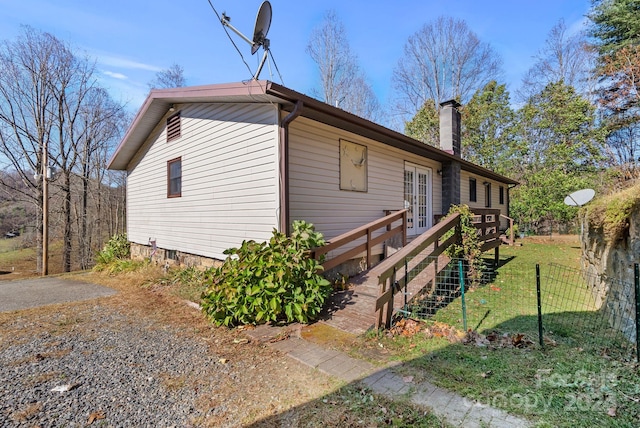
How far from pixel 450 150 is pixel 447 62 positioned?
12849 mm

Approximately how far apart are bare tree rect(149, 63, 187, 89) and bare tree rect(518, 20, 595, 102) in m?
22.4

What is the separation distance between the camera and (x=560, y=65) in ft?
64.6

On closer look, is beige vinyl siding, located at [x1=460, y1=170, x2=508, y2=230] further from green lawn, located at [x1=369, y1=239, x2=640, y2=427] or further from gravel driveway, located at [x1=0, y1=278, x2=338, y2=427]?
gravel driveway, located at [x1=0, y1=278, x2=338, y2=427]

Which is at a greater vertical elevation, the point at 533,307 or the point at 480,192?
the point at 480,192

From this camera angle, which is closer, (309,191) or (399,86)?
(309,191)

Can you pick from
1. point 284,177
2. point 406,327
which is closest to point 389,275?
point 406,327

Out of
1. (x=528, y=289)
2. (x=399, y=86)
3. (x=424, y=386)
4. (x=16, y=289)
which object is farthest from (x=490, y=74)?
(x=16, y=289)

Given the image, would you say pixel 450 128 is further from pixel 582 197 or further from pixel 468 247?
pixel 468 247

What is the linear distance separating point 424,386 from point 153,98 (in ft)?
25.9

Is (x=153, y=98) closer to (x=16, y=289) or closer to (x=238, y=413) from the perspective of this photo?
(x=16, y=289)

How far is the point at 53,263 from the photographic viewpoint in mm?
15398

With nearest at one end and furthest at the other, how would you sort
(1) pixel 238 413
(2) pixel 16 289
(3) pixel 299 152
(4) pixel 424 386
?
(1) pixel 238 413
(4) pixel 424 386
(3) pixel 299 152
(2) pixel 16 289

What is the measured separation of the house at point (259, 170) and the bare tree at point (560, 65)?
15557 millimetres

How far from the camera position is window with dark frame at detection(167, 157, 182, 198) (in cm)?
777
